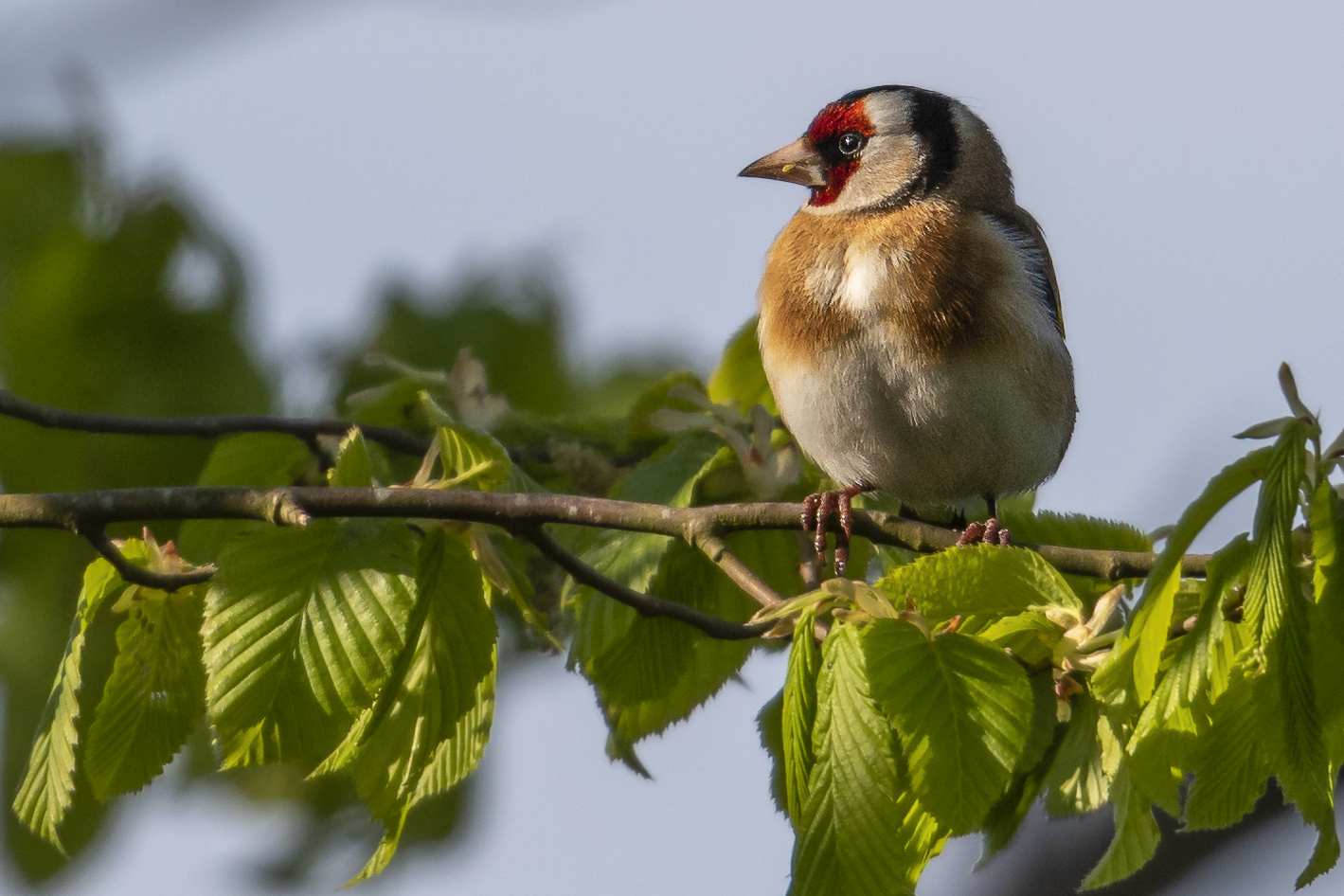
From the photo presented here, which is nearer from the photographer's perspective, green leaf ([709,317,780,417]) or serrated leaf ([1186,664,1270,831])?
serrated leaf ([1186,664,1270,831])

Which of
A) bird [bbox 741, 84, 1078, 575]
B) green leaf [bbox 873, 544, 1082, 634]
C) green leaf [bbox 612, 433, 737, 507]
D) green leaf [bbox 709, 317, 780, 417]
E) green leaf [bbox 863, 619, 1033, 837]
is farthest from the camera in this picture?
green leaf [bbox 709, 317, 780, 417]

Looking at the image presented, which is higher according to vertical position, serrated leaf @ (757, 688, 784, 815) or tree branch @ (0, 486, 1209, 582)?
tree branch @ (0, 486, 1209, 582)

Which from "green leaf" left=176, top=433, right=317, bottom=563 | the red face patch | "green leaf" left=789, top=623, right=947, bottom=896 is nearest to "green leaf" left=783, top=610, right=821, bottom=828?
"green leaf" left=789, top=623, right=947, bottom=896

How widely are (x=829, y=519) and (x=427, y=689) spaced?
1.32 meters

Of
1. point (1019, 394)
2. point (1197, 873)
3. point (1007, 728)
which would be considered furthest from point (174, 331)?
point (1197, 873)

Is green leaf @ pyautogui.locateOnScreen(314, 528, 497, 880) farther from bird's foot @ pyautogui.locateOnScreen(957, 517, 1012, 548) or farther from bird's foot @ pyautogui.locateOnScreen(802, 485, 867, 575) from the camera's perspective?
bird's foot @ pyautogui.locateOnScreen(957, 517, 1012, 548)

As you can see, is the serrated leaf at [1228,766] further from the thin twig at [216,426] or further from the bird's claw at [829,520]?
the thin twig at [216,426]

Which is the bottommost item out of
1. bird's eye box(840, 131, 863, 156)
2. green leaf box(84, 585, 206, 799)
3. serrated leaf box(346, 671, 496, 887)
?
serrated leaf box(346, 671, 496, 887)

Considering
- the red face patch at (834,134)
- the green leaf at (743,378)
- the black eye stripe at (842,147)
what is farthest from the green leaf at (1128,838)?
the black eye stripe at (842,147)

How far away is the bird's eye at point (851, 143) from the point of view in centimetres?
479

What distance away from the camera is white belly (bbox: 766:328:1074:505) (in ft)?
13.2

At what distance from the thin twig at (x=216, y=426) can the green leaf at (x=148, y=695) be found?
64 cm

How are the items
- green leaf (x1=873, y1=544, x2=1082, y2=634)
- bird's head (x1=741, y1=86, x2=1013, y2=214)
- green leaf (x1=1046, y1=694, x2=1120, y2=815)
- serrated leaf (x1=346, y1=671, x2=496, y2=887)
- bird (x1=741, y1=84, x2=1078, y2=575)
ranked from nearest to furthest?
green leaf (x1=873, y1=544, x2=1082, y2=634), green leaf (x1=1046, y1=694, x2=1120, y2=815), serrated leaf (x1=346, y1=671, x2=496, y2=887), bird (x1=741, y1=84, x2=1078, y2=575), bird's head (x1=741, y1=86, x2=1013, y2=214)

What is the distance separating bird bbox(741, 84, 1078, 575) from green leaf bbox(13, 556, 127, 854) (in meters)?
1.68
